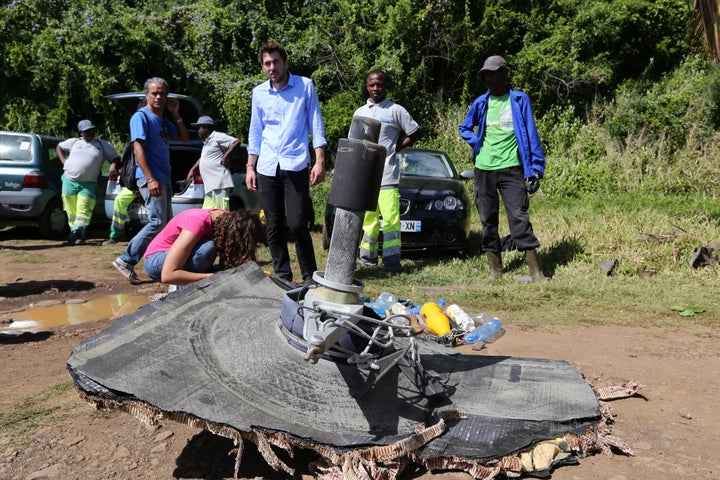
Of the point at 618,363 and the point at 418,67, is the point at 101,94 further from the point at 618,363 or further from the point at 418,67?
the point at 618,363

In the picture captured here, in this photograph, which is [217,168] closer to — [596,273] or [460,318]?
[460,318]

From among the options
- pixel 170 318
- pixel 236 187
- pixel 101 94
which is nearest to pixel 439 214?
pixel 236 187

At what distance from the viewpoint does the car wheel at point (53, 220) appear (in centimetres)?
1046

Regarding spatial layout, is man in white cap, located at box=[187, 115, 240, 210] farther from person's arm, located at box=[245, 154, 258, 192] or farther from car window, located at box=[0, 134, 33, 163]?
car window, located at box=[0, 134, 33, 163]

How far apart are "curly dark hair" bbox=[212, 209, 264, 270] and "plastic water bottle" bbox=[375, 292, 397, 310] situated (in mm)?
1310

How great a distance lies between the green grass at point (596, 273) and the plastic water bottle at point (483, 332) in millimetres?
381

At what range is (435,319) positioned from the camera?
5121mm

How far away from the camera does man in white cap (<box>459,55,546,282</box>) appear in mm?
6820

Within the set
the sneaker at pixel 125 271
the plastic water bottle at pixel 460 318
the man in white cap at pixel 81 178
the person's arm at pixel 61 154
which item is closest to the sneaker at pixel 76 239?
the man in white cap at pixel 81 178

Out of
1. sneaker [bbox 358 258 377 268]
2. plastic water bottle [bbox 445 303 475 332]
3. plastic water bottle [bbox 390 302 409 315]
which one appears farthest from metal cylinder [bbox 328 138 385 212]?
sneaker [bbox 358 258 377 268]

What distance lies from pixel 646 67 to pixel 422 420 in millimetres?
15559

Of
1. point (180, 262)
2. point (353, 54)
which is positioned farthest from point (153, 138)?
point (353, 54)

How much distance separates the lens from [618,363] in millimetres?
4324

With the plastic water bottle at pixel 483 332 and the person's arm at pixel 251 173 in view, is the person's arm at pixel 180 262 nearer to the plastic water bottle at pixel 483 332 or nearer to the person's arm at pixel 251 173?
the person's arm at pixel 251 173
